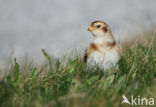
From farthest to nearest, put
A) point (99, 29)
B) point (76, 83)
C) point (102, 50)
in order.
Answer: point (99, 29)
point (102, 50)
point (76, 83)

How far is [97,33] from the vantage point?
502 cm

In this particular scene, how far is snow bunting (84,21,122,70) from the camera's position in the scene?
4.69 m

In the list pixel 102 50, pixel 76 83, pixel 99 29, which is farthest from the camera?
pixel 99 29

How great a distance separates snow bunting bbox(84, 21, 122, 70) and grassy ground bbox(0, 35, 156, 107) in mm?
116

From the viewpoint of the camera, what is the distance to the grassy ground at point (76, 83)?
→ 11.0ft

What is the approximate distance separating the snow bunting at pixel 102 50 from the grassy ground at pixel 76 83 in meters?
0.12

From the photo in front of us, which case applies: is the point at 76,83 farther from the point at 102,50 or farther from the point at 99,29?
the point at 99,29

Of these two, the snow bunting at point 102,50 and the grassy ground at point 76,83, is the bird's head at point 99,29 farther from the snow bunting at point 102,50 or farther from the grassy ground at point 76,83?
the grassy ground at point 76,83

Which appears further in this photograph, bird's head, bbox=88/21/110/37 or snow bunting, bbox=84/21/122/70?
bird's head, bbox=88/21/110/37

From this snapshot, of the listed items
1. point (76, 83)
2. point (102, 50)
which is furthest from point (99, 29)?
point (76, 83)

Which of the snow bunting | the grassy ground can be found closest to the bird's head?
the snow bunting

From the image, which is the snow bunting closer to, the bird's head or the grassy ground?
the bird's head

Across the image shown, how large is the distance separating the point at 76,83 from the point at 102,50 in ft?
3.22

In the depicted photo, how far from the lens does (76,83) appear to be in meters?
3.89
